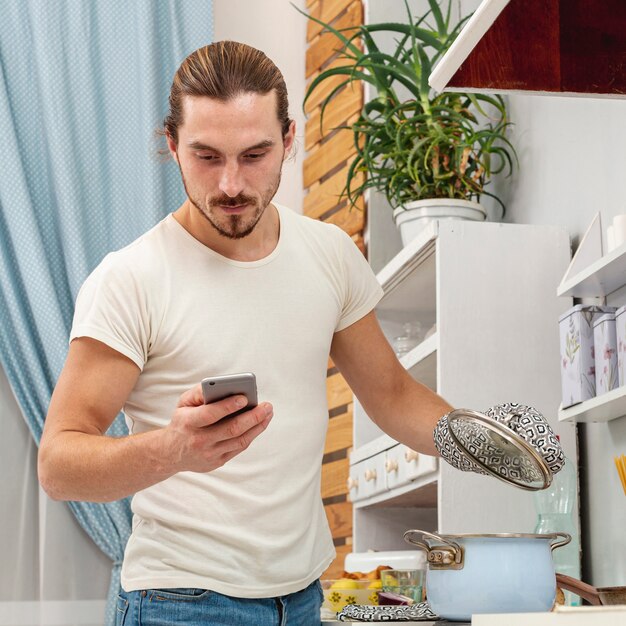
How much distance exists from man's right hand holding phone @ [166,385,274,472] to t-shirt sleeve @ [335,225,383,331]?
481 millimetres

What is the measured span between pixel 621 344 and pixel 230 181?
857 mm

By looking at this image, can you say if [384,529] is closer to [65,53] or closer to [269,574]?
[269,574]

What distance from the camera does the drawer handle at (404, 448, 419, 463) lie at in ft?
7.62

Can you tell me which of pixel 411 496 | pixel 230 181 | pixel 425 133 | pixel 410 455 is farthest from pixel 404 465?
pixel 230 181

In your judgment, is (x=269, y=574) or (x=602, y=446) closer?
(x=269, y=574)

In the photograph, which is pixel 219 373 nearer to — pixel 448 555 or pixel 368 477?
pixel 448 555

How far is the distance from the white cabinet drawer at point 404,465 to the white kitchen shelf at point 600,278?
0.49 m

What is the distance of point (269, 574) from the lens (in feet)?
4.47

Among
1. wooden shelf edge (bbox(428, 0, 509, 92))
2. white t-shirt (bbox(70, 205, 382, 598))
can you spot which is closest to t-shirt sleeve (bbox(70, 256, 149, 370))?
white t-shirt (bbox(70, 205, 382, 598))

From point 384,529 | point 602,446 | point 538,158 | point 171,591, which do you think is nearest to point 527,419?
point 171,591

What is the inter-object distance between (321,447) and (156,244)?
375 millimetres

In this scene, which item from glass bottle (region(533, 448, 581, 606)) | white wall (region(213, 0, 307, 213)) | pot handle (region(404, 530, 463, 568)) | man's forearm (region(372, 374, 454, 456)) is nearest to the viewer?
pot handle (region(404, 530, 463, 568))

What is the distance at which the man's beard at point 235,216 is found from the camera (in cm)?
138

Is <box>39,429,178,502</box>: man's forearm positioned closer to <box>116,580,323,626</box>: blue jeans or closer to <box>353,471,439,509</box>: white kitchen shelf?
<box>116,580,323,626</box>: blue jeans
